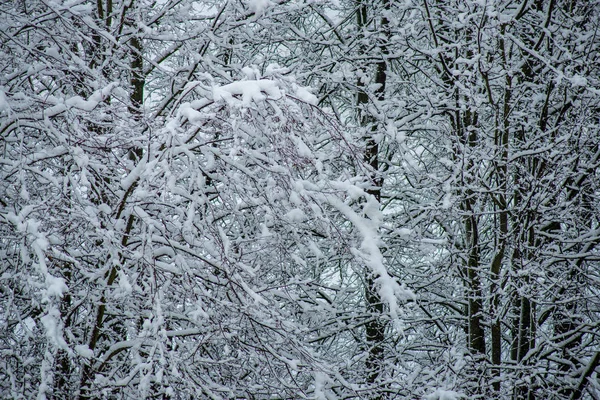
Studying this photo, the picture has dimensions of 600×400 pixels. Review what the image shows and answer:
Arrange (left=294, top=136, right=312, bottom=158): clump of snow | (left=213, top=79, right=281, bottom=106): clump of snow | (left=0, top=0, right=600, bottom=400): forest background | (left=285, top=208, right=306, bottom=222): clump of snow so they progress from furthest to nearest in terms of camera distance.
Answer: (left=285, top=208, right=306, bottom=222): clump of snow, (left=0, top=0, right=600, bottom=400): forest background, (left=294, top=136, right=312, bottom=158): clump of snow, (left=213, top=79, right=281, bottom=106): clump of snow

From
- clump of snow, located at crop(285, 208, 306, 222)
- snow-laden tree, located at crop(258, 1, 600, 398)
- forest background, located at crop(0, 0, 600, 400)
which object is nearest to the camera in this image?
forest background, located at crop(0, 0, 600, 400)

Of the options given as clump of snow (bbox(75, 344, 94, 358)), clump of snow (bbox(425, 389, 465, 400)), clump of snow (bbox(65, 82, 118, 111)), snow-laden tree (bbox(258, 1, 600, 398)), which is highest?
snow-laden tree (bbox(258, 1, 600, 398))

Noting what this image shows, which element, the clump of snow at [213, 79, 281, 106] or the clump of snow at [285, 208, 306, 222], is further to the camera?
the clump of snow at [285, 208, 306, 222]

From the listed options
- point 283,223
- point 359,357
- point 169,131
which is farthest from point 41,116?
point 359,357

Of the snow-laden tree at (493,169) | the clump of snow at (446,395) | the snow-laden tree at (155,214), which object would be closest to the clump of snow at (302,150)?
the snow-laden tree at (155,214)

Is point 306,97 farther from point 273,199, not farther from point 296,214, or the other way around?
point 273,199

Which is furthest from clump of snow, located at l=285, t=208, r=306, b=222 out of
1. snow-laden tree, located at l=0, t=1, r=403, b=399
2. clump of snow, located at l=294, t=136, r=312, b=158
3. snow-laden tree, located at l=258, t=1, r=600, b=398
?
snow-laden tree, located at l=258, t=1, r=600, b=398

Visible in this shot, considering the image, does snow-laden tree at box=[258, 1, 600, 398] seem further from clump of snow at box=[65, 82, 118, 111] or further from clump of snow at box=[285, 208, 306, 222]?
clump of snow at box=[65, 82, 118, 111]

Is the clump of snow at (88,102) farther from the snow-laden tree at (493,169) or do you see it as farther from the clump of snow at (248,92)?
the snow-laden tree at (493,169)

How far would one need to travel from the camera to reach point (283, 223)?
133 inches

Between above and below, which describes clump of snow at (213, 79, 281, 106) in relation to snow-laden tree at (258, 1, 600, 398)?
below

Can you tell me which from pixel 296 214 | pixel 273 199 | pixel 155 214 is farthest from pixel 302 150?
pixel 155 214

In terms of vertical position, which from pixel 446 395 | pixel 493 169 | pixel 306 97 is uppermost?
pixel 493 169

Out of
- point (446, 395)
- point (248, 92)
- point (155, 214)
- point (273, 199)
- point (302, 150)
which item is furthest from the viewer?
point (446, 395)
